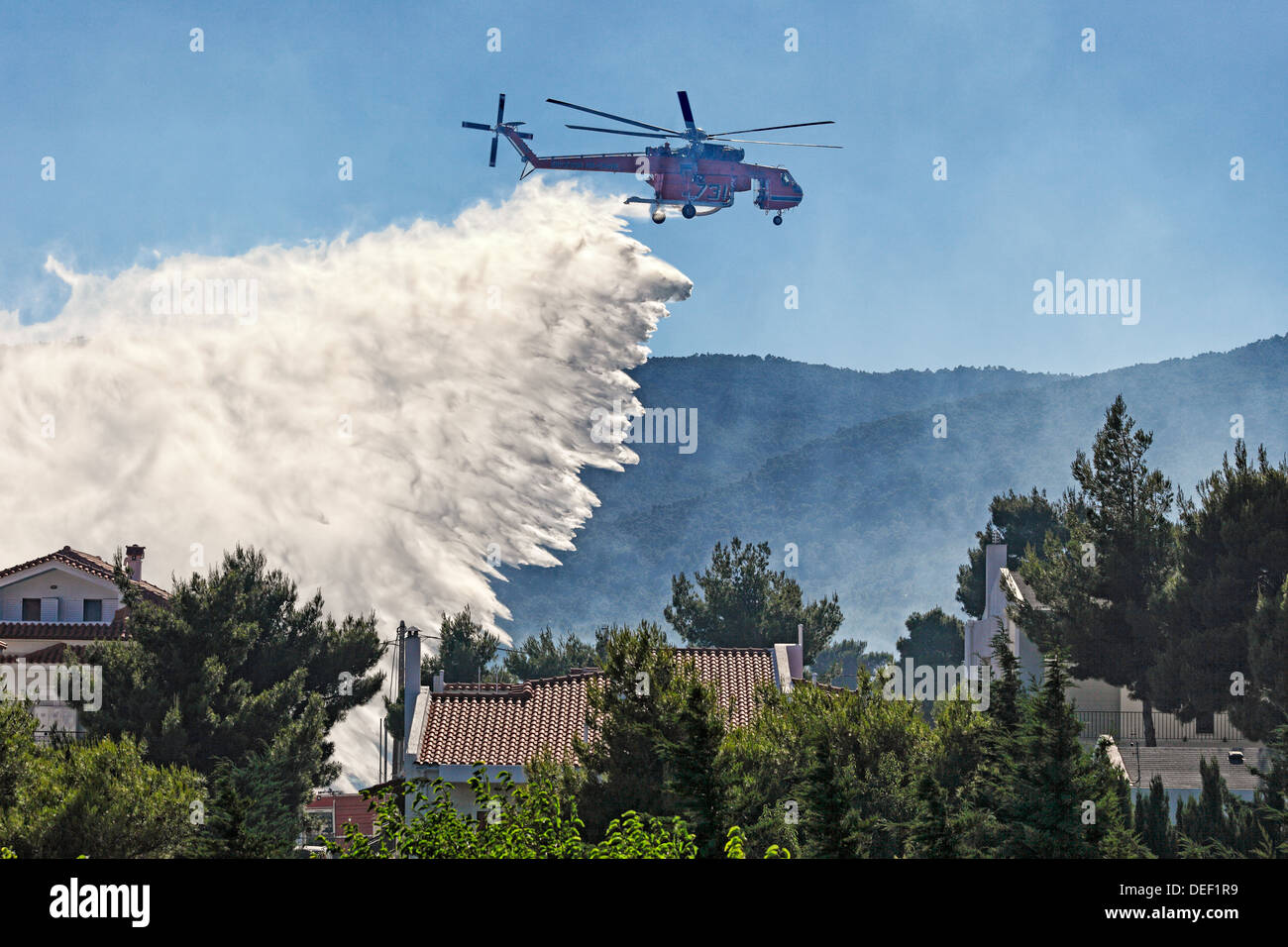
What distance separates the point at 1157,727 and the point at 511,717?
1882cm

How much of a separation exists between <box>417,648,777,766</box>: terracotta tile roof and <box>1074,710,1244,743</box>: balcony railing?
33.4 feet

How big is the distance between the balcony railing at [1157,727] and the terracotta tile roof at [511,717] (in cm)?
1018

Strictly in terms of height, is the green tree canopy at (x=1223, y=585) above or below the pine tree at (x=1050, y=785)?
above

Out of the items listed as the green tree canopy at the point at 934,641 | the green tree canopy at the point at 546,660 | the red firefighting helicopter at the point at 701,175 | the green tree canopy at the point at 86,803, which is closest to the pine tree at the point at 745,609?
the green tree canopy at the point at 546,660

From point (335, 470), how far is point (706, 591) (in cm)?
4298

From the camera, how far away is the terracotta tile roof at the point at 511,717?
1718 inches

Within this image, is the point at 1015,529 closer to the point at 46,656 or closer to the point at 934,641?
the point at 934,641

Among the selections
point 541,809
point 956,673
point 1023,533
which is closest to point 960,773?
point 541,809

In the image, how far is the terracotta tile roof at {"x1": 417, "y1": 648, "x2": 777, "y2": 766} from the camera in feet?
143

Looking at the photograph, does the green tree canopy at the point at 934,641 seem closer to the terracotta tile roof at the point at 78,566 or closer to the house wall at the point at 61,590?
the terracotta tile roof at the point at 78,566

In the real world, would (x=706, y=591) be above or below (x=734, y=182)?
below

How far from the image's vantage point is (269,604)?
59.3 meters
